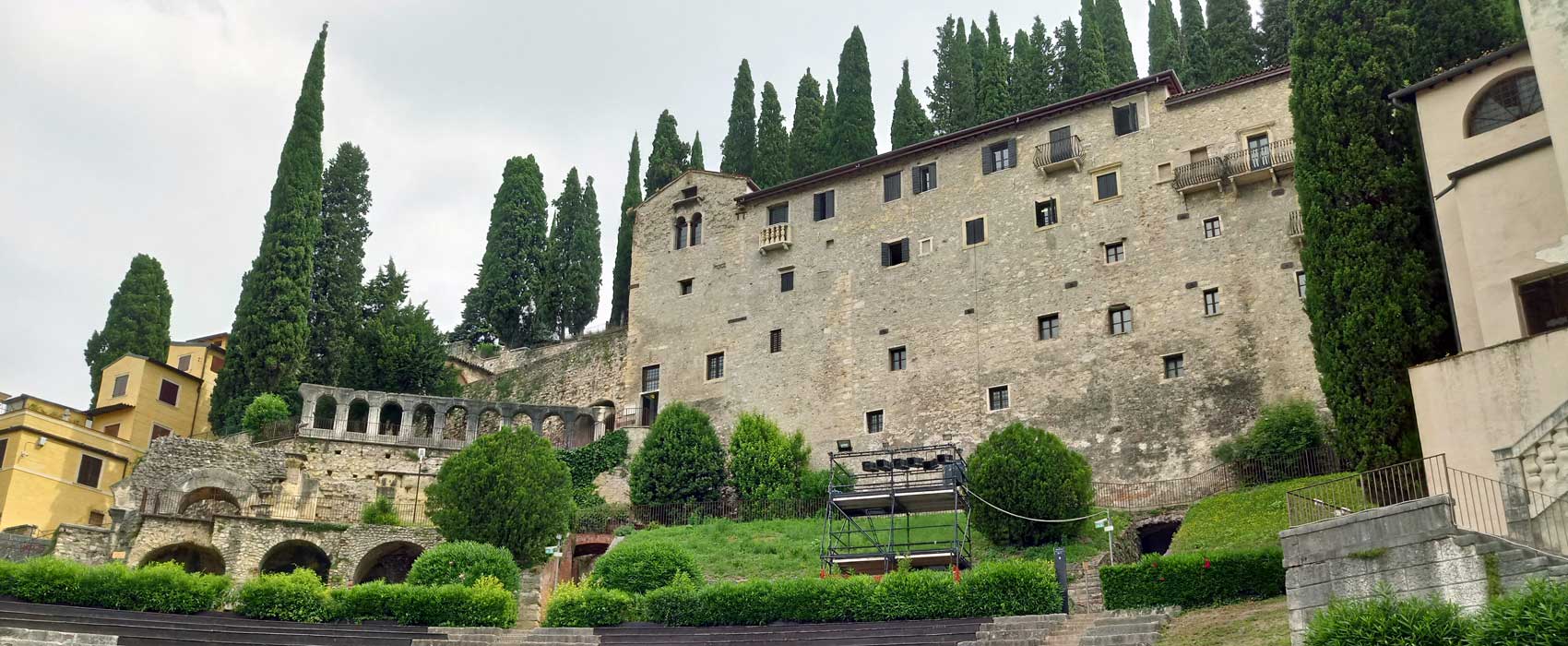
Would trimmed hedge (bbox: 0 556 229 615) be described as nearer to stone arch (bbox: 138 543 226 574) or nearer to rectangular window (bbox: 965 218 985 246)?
stone arch (bbox: 138 543 226 574)

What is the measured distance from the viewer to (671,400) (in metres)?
45.2

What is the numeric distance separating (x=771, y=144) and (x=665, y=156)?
5337mm

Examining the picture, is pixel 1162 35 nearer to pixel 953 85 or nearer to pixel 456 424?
pixel 953 85

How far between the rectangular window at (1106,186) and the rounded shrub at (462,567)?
20165 mm

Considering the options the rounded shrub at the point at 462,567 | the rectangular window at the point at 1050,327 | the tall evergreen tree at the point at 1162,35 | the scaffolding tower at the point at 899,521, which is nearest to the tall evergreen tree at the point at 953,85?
the tall evergreen tree at the point at 1162,35

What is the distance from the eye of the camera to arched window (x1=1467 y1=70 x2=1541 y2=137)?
22.3 metres

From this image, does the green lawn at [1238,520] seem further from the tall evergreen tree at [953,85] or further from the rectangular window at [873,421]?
the tall evergreen tree at [953,85]

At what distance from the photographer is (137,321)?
5391 cm

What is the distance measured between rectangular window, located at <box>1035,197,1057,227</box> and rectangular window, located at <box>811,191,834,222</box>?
294 inches

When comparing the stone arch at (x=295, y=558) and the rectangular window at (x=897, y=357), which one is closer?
the stone arch at (x=295, y=558)

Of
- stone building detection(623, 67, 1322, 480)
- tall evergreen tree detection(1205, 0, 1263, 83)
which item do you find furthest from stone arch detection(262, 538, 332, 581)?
tall evergreen tree detection(1205, 0, 1263, 83)

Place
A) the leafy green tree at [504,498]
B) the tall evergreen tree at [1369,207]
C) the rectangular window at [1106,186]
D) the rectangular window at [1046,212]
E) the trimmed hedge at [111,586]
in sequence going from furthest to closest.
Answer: the rectangular window at [1046,212] → the rectangular window at [1106,186] → the leafy green tree at [504,498] → the trimmed hedge at [111,586] → the tall evergreen tree at [1369,207]

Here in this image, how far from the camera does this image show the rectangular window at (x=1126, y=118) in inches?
1566

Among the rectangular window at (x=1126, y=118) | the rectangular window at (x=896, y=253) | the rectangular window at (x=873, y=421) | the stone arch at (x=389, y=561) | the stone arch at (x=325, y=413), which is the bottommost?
the stone arch at (x=389, y=561)
